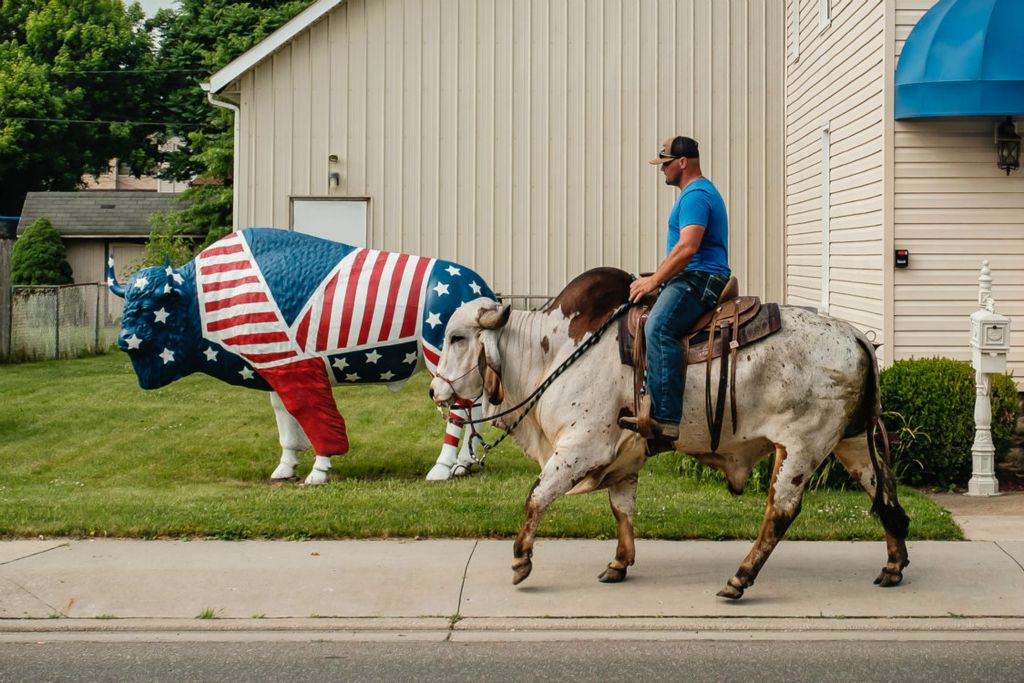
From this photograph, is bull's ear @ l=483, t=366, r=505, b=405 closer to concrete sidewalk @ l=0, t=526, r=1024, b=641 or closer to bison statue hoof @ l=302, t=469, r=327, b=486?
concrete sidewalk @ l=0, t=526, r=1024, b=641

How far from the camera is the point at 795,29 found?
18.4 meters

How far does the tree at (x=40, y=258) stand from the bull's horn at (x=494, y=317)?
3259 cm

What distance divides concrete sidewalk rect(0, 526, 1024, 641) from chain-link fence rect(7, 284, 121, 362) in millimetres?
14017

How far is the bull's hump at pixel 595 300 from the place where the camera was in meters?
8.02

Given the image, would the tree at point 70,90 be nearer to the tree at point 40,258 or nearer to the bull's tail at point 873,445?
the tree at point 40,258

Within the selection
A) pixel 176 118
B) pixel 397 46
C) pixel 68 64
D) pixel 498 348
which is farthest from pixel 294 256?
pixel 68 64

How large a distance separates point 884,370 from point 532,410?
16.7 ft

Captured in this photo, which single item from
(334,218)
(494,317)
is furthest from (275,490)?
(334,218)

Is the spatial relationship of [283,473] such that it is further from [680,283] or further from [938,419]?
[938,419]

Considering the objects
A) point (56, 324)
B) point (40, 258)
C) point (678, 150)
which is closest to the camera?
point (678, 150)

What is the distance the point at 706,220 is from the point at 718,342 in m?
0.69

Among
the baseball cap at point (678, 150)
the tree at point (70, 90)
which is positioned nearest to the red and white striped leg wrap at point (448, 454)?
the baseball cap at point (678, 150)

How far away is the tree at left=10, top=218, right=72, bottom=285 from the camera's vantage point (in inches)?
1512

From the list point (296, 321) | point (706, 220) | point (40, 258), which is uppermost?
point (40, 258)
